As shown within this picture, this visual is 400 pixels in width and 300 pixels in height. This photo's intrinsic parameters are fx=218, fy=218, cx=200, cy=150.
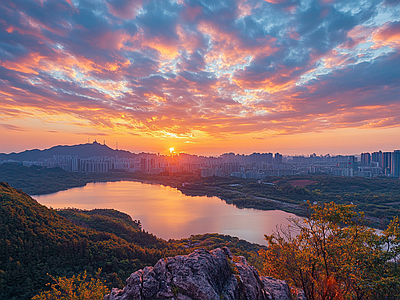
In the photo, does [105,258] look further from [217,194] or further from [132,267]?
[217,194]

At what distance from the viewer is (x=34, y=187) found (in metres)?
22.0

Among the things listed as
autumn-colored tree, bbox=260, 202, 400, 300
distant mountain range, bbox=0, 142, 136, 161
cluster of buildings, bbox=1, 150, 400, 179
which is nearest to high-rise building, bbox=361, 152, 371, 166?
cluster of buildings, bbox=1, 150, 400, 179

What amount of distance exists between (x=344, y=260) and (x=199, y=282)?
98 centimetres

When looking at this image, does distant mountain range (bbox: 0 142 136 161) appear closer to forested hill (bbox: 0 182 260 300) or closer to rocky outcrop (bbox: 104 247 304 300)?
forested hill (bbox: 0 182 260 300)

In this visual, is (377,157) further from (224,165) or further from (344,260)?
(344,260)

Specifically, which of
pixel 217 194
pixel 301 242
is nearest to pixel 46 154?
pixel 217 194

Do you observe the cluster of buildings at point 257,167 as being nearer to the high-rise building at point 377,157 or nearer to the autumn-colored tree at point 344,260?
the high-rise building at point 377,157

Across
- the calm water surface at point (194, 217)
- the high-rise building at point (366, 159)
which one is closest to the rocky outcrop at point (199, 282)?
the calm water surface at point (194, 217)

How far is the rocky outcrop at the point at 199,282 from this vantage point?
3.91 feet

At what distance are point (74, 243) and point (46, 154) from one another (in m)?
66.9

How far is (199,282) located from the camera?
3.94ft

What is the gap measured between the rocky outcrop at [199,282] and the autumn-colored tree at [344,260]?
0.26m

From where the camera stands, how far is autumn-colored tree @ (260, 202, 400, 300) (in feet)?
4.12

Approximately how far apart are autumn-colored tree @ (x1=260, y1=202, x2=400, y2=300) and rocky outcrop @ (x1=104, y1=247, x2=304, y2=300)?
0.26 meters
